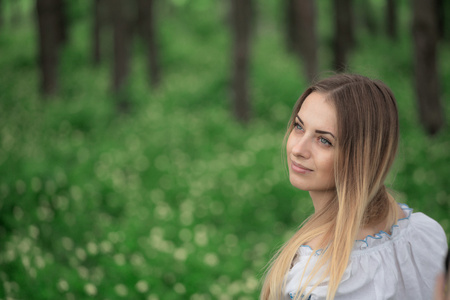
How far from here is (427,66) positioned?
8008 millimetres

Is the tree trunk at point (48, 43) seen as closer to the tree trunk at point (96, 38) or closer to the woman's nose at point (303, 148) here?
the tree trunk at point (96, 38)

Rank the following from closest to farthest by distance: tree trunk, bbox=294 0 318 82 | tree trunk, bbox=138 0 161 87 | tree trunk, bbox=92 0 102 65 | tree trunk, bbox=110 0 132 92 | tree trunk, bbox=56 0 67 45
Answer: tree trunk, bbox=294 0 318 82
tree trunk, bbox=110 0 132 92
tree trunk, bbox=138 0 161 87
tree trunk, bbox=92 0 102 65
tree trunk, bbox=56 0 67 45

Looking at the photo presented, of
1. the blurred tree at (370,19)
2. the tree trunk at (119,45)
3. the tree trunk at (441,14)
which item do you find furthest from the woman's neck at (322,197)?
the blurred tree at (370,19)

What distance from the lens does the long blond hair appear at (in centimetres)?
133

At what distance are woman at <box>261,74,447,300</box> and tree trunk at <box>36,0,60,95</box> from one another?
35.9 feet

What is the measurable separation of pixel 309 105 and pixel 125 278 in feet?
9.26

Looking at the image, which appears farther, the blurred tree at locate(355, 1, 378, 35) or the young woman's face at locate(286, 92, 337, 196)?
the blurred tree at locate(355, 1, 378, 35)

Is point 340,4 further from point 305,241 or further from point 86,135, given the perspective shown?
point 305,241

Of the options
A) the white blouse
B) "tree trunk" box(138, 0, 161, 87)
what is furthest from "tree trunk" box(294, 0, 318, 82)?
the white blouse

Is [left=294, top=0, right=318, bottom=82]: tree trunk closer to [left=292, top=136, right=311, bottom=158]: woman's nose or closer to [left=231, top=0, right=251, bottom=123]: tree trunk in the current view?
[left=231, top=0, right=251, bottom=123]: tree trunk

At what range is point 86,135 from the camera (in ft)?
28.8

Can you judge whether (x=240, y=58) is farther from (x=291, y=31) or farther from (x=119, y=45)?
(x=291, y=31)

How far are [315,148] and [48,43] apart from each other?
11.3 metres

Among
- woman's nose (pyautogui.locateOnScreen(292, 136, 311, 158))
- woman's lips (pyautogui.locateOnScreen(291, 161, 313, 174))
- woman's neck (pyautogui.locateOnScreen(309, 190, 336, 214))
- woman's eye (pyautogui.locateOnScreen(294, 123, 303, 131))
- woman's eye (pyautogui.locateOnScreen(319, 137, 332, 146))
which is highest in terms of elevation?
woman's eye (pyautogui.locateOnScreen(294, 123, 303, 131))
